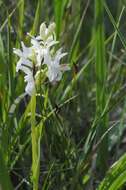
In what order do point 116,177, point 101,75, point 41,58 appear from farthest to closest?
point 101,75 → point 116,177 → point 41,58

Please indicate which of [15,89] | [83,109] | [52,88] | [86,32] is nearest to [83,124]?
[83,109]

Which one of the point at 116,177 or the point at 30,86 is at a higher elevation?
the point at 30,86

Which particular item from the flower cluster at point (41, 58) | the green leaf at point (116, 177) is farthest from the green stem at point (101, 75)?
the flower cluster at point (41, 58)

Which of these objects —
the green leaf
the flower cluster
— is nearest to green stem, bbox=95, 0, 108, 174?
the green leaf

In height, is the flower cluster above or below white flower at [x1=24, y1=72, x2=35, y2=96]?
above

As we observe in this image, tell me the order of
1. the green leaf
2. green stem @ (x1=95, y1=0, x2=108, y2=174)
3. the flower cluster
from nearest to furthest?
the flower cluster → the green leaf → green stem @ (x1=95, y1=0, x2=108, y2=174)

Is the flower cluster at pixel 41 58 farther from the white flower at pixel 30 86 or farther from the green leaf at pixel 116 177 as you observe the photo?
the green leaf at pixel 116 177

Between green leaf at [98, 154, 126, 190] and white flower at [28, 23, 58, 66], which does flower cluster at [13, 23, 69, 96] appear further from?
green leaf at [98, 154, 126, 190]

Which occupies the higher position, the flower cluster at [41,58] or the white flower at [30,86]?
the flower cluster at [41,58]

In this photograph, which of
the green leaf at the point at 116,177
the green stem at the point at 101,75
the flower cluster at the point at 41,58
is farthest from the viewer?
the green stem at the point at 101,75

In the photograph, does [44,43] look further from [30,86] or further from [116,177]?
[116,177]

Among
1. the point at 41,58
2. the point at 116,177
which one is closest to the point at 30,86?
the point at 41,58

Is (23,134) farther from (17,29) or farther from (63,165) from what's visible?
(17,29)
